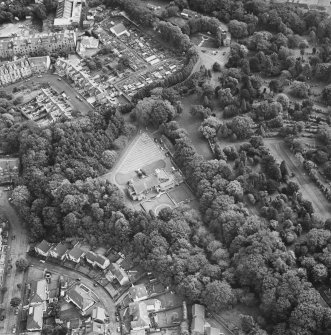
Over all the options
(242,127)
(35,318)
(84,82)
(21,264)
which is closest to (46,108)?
(84,82)

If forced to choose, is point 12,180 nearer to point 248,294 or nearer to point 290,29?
point 248,294

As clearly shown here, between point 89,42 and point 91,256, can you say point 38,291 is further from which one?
point 89,42

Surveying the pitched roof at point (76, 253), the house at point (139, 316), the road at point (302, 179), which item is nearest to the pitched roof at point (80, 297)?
the pitched roof at point (76, 253)

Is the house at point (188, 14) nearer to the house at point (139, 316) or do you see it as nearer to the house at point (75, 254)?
the house at point (75, 254)

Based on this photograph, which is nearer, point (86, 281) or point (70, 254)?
point (86, 281)

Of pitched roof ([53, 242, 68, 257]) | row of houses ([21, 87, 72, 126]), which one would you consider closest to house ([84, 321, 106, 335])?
pitched roof ([53, 242, 68, 257])

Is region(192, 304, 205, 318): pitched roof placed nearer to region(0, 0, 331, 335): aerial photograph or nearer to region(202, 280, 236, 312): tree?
region(0, 0, 331, 335): aerial photograph
